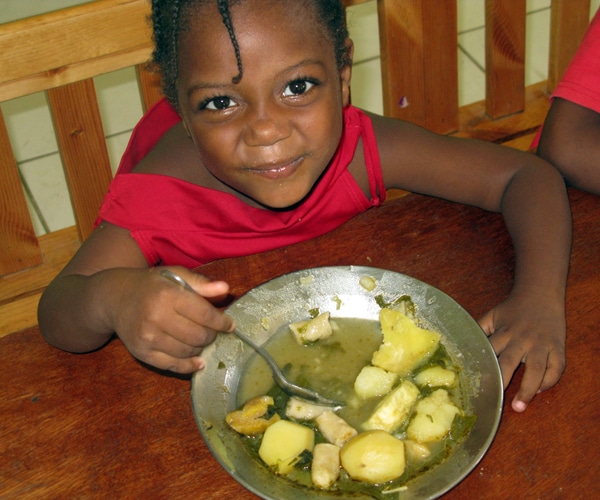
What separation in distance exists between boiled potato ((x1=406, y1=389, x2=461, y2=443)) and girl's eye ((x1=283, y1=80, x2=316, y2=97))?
41 cm

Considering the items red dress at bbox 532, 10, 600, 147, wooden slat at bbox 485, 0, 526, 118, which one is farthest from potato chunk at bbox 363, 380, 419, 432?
wooden slat at bbox 485, 0, 526, 118

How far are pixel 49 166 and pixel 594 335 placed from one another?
1.91 meters

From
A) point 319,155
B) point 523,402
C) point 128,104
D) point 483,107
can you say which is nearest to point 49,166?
point 128,104

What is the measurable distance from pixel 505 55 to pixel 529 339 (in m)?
0.99

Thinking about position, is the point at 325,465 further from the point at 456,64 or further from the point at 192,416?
the point at 456,64

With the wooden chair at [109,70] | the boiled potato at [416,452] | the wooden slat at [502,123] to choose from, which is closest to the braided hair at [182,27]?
the wooden chair at [109,70]

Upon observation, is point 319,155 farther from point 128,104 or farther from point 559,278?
point 128,104

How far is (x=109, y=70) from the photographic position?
→ 52.3 inches

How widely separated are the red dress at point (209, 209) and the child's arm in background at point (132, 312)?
0.27ft

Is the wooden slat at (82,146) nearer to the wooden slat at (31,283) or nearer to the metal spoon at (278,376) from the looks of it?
the wooden slat at (31,283)

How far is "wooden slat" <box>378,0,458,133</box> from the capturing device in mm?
1542

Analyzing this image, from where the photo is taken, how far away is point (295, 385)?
838 millimetres

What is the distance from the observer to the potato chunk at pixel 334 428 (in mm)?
773

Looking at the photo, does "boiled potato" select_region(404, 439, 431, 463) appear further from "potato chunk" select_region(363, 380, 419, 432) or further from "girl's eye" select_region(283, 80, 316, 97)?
"girl's eye" select_region(283, 80, 316, 97)
